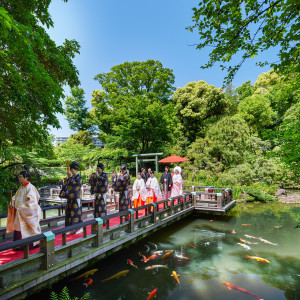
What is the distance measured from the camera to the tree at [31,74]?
316cm

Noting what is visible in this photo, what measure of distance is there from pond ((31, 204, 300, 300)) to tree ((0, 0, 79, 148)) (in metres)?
3.93

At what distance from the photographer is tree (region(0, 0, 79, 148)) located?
10.4ft

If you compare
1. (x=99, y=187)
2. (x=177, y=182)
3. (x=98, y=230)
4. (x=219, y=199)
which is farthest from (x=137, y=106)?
(x=98, y=230)

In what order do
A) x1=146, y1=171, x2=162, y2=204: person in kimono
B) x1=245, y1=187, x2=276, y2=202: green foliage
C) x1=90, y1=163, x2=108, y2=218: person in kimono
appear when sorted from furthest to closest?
x1=245, y1=187, x2=276, y2=202: green foliage, x1=146, y1=171, x2=162, y2=204: person in kimono, x1=90, y1=163, x2=108, y2=218: person in kimono

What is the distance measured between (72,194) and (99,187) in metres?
0.93

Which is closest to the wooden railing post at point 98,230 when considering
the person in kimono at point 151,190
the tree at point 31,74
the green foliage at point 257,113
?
the tree at point 31,74

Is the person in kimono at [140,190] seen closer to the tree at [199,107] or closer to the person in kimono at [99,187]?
the person in kimono at [99,187]

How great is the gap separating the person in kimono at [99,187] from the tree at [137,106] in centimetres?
1227

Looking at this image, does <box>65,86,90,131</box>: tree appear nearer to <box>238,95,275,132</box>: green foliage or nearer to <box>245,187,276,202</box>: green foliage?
→ <box>238,95,275,132</box>: green foliage

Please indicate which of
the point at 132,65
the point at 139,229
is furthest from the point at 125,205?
the point at 132,65

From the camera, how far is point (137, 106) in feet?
59.5

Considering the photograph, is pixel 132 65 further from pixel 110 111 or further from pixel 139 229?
pixel 139 229

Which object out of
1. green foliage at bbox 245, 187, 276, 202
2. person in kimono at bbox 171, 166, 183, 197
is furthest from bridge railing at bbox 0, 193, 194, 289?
green foliage at bbox 245, 187, 276, 202

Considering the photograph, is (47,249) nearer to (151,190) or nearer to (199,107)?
(151,190)
